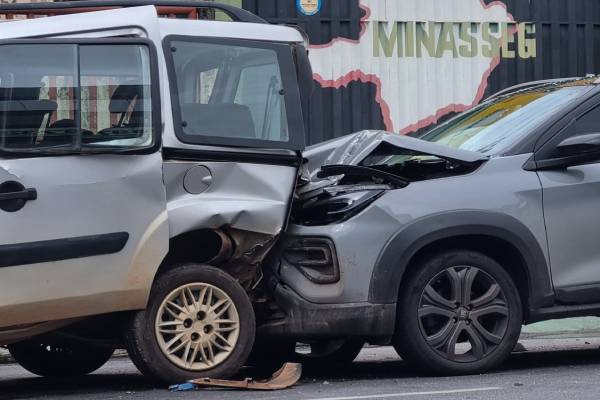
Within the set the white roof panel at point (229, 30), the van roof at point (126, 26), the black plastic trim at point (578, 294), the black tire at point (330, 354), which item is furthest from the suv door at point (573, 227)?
the van roof at point (126, 26)

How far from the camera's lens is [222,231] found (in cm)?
712

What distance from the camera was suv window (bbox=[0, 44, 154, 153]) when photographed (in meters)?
6.63

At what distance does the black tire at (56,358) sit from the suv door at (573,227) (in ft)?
9.34

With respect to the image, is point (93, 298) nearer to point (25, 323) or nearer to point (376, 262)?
point (25, 323)

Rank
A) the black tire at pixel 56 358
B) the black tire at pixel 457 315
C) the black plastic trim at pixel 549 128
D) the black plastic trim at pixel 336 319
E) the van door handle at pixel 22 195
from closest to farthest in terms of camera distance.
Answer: the van door handle at pixel 22 195 < the black plastic trim at pixel 336 319 < the black tire at pixel 457 315 < the black plastic trim at pixel 549 128 < the black tire at pixel 56 358

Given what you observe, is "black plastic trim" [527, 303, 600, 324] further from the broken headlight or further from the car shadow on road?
the broken headlight

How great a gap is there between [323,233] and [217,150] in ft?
2.50

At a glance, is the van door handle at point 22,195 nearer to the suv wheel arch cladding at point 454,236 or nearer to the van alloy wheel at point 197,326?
the van alloy wheel at point 197,326

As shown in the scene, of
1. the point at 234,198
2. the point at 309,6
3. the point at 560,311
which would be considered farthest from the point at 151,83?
the point at 309,6

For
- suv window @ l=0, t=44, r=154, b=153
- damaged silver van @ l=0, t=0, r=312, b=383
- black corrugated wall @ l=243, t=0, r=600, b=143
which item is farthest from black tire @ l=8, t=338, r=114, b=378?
black corrugated wall @ l=243, t=0, r=600, b=143

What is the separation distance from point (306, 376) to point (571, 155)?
2.09 metres

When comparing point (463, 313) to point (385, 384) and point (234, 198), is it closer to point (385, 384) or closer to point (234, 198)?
point (385, 384)

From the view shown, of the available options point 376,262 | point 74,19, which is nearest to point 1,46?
point 74,19

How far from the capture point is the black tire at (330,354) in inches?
324
